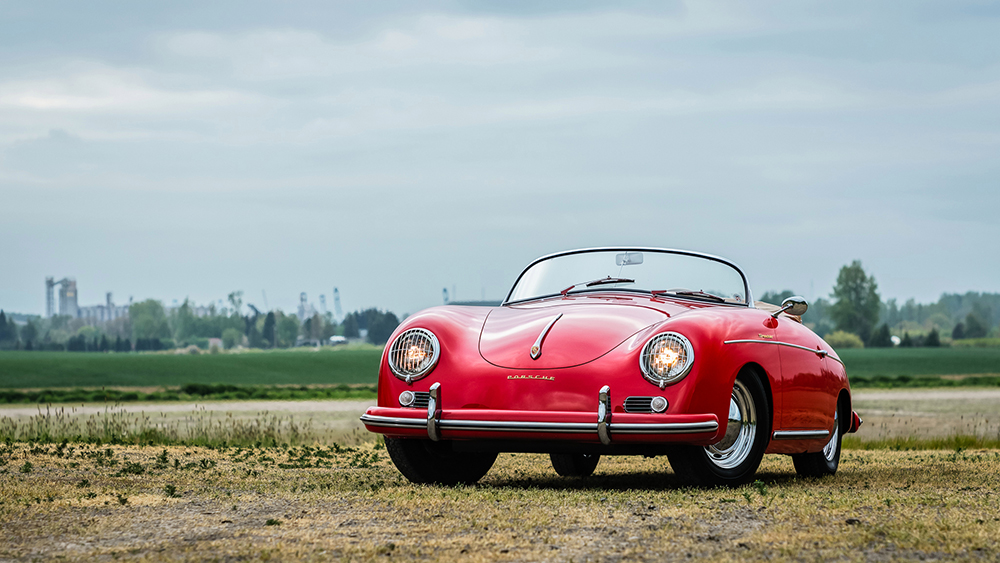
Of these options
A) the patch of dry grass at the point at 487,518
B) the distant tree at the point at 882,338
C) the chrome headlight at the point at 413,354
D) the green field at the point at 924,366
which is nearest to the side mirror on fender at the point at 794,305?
the patch of dry grass at the point at 487,518

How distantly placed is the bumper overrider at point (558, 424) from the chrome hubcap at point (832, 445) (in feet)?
8.79

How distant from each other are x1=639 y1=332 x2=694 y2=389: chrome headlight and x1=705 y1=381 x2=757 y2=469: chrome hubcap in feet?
2.22

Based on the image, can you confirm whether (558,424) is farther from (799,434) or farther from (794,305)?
(794,305)

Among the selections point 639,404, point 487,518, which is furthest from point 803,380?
point 487,518

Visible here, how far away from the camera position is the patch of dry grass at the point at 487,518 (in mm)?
4609

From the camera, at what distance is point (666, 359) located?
261 inches

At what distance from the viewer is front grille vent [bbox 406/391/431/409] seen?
7.12 meters

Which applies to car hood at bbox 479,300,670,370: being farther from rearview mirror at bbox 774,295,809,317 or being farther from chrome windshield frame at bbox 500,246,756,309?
rearview mirror at bbox 774,295,809,317

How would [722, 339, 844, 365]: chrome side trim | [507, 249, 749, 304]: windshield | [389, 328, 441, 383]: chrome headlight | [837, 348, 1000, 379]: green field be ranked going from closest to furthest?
1. [722, 339, 844, 365]: chrome side trim
2. [389, 328, 441, 383]: chrome headlight
3. [507, 249, 749, 304]: windshield
4. [837, 348, 1000, 379]: green field

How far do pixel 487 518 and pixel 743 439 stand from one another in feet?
8.03

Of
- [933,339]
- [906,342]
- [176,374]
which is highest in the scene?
[176,374]

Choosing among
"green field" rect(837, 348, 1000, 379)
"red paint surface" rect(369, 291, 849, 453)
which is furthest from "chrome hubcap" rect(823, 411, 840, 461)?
"green field" rect(837, 348, 1000, 379)

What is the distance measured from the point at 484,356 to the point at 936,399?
114 feet

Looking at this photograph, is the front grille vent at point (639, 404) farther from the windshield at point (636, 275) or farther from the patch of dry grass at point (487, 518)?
the windshield at point (636, 275)
